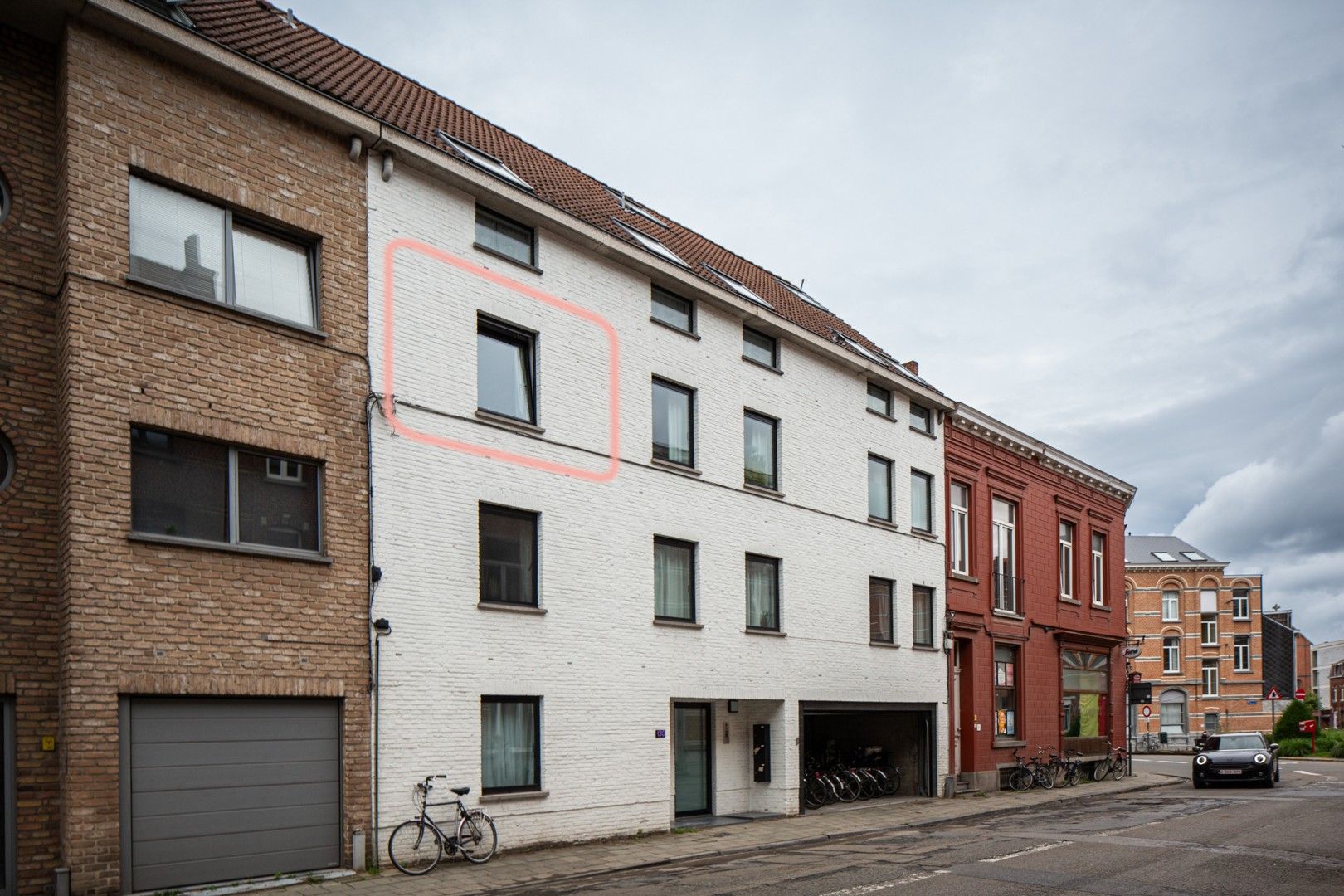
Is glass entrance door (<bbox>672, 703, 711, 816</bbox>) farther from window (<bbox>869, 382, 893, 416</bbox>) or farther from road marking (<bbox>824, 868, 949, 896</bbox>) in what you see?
window (<bbox>869, 382, 893, 416</bbox>)

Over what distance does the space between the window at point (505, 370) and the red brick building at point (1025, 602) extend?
13067mm

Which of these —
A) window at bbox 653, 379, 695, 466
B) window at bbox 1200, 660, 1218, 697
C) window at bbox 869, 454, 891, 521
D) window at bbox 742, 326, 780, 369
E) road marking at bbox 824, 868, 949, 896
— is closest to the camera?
road marking at bbox 824, 868, 949, 896

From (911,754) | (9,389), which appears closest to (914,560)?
(911,754)

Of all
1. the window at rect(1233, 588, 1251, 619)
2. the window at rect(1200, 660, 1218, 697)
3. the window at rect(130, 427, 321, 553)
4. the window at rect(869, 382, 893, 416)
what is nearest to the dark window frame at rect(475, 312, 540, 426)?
the window at rect(130, 427, 321, 553)

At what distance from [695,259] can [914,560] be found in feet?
26.1

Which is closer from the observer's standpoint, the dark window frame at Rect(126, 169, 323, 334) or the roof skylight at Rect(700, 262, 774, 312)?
the dark window frame at Rect(126, 169, 323, 334)

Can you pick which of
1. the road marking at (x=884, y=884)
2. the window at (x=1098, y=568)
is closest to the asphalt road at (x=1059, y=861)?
the road marking at (x=884, y=884)

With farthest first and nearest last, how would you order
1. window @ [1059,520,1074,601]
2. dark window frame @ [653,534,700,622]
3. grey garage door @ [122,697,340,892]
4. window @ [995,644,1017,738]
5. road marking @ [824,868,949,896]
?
1. window @ [1059,520,1074,601]
2. window @ [995,644,1017,738]
3. dark window frame @ [653,534,700,622]
4. grey garage door @ [122,697,340,892]
5. road marking @ [824,868,949,896]

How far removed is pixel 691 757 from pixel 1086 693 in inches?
687

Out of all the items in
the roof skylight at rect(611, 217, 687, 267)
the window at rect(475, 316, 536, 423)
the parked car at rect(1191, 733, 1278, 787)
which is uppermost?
the roof skylight at rect(611, 217, 687, 267)

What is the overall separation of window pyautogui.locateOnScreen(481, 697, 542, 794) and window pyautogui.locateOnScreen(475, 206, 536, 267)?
20.4 ft

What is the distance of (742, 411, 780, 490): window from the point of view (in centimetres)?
2119

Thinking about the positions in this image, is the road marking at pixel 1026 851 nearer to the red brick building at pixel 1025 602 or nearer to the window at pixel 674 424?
the window at pixel 674 424

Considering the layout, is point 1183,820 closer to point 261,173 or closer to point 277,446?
point 277,446
